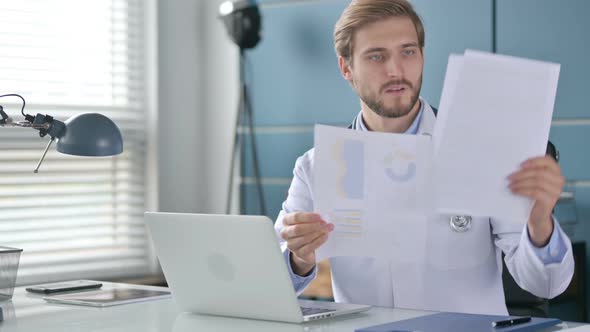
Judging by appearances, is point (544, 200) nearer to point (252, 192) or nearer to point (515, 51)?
point (515, 51)

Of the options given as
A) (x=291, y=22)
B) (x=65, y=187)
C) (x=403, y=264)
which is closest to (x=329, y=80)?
(x=291, y=22)

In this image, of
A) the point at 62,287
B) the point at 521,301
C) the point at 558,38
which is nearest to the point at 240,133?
the point at 558,38

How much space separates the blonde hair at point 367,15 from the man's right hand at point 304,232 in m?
0.63

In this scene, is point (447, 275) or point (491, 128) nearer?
point (491, 128)

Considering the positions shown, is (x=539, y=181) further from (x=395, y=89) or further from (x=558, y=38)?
(x=558, y=38)

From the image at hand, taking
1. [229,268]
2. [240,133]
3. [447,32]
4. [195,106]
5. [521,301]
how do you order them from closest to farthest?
[229,268] < [521,301] < [447,32] < [240,133] < [195,106]

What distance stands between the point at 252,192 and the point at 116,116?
0.76 meters

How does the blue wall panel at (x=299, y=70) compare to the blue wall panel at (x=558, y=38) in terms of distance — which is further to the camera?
the blue wall panel at (x=299, y=70)

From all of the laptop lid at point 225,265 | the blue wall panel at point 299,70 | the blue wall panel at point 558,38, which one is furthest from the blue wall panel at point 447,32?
the laptop lid at point 225,265

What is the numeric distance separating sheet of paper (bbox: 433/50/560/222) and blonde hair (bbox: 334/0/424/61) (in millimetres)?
622

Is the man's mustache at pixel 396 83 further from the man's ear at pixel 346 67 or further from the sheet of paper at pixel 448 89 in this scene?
the sheet of paper at pixel 448 89

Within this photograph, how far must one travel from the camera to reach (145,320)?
1888mm

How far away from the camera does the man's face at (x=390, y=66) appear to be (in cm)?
227

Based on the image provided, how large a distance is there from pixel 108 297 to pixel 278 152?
2202 mm
